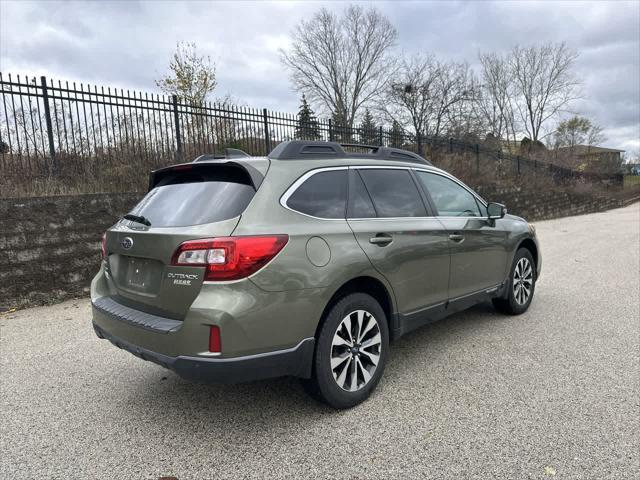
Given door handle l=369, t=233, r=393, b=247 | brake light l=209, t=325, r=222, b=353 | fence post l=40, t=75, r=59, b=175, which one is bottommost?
brake light l=209, t=325, r=222, b=353

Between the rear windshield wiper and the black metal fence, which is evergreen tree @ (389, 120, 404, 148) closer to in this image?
the black metal fence

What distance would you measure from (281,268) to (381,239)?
0.93 meters

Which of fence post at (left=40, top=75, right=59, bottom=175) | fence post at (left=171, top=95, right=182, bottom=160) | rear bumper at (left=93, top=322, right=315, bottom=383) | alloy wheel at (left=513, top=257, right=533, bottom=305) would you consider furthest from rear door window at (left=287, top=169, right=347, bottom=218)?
fence post at (left=171, top=95, right=182, bottom=160)

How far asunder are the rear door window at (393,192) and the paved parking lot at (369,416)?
1.31 metres

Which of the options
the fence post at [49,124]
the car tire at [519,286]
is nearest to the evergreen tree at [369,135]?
the fence post at [49,124]

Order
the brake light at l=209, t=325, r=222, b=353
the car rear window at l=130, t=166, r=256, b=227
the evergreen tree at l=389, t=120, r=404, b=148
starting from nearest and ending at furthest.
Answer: the brake light at l=209, t=325, r=222, b=353 → the car rear window at l=130, t=166, r=256, b=227 → the evergreen tree at l=389, t=120, r=404, b=148

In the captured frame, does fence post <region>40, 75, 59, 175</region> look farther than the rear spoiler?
Yes

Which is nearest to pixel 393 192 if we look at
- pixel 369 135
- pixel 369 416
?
pixel 369 416

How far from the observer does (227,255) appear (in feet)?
7.87

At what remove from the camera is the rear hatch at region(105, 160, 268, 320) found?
2502mm

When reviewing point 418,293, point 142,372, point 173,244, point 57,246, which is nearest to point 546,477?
point 418,293

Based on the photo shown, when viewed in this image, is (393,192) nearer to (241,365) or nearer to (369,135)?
(241,365)

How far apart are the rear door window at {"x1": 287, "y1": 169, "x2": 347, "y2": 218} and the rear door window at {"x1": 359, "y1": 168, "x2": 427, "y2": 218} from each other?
0.30m

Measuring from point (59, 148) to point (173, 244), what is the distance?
21.6 feet
